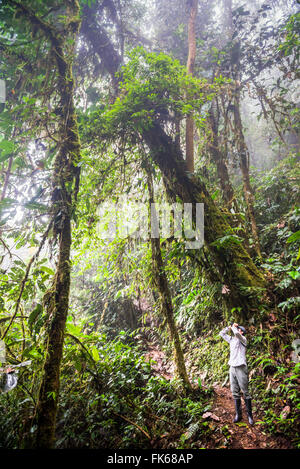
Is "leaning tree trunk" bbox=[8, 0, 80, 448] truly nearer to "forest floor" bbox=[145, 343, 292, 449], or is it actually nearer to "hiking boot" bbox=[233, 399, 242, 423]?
"forest floor" bbox=[145, 343, 292, 449]

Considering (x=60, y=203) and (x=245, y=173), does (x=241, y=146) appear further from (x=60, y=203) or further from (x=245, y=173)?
(x=60, y=203)

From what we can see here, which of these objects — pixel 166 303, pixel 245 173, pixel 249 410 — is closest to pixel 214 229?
pixel 166 303

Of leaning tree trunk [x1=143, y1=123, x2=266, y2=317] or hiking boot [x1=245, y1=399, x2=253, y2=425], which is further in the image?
leaning tree trunk [x1=143, y1=123, x2=266, y2=317]

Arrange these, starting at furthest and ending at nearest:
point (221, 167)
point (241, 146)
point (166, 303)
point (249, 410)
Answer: point (221, 167) → point (241, 146) → point (166, 303) → point (249, 410)

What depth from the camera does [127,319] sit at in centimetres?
874

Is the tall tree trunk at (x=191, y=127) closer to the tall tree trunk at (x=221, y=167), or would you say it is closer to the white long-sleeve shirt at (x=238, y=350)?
the tall tree trunk at (x=221, y=167)

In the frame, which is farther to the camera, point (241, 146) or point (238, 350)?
point (241, 146)

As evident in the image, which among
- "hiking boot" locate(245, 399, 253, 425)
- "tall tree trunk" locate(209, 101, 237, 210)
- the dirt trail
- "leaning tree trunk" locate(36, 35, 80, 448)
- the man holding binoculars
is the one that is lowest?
the dirt trail

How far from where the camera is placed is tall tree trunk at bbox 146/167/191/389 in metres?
4.63

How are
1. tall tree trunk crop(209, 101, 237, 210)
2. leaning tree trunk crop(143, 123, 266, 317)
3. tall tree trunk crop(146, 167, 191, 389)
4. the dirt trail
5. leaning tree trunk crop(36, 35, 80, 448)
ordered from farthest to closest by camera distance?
tall tree trunk crop(209, 101, 237, 210), leaning tree trunk crop(143, 123, 266, 317), tall tree trunk crop(146, 167, 191, 389), the dirt trail, leaning tree trunk crop(36, 35, 80, 448)

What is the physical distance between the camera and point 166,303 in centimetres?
482

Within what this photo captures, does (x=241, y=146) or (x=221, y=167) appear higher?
(x=241, y=146)

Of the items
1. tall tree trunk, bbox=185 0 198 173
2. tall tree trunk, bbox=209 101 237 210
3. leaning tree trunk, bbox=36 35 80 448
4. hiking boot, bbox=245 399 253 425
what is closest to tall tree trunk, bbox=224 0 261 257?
tall tree trunk, bbox=209 101 237 210
